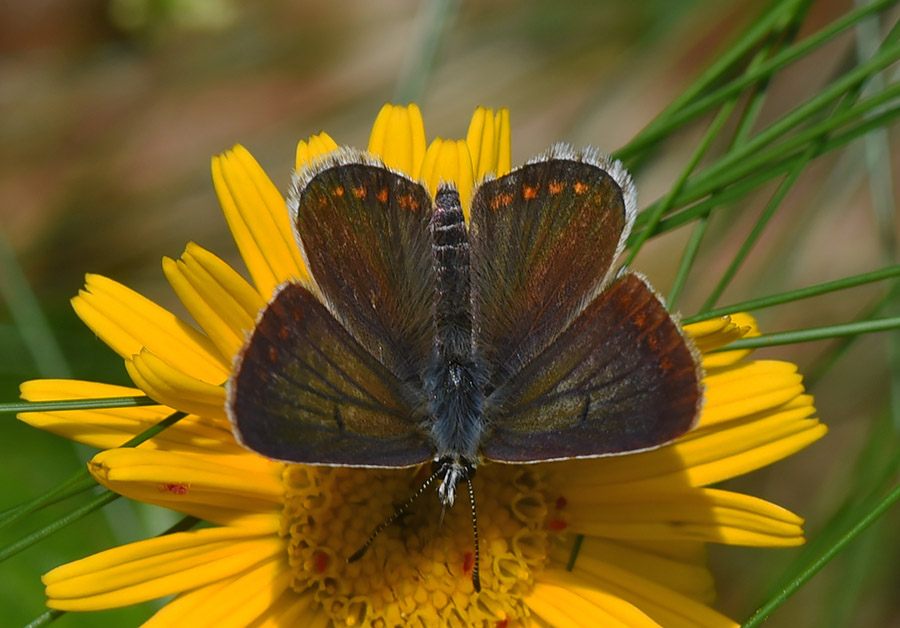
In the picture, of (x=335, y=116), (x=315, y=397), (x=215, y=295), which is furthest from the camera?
(x=335, y=116)

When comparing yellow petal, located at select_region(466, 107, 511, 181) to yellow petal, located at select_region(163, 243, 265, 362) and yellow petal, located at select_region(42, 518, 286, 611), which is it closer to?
yellow petal, located at select_region(163, 243, 265, 362)

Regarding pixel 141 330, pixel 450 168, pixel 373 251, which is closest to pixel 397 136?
pixel 450 168

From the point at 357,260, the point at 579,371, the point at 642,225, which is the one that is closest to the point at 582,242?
the point at 642,225

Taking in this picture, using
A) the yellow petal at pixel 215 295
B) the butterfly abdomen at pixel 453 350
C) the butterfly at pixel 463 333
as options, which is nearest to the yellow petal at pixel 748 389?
the butterfly at pixel 463 333

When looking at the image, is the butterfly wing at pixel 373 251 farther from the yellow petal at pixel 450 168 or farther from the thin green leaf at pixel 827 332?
the thin green leaf at pixel 827 332

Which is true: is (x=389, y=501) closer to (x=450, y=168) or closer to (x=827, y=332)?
(x=450, y=168)
